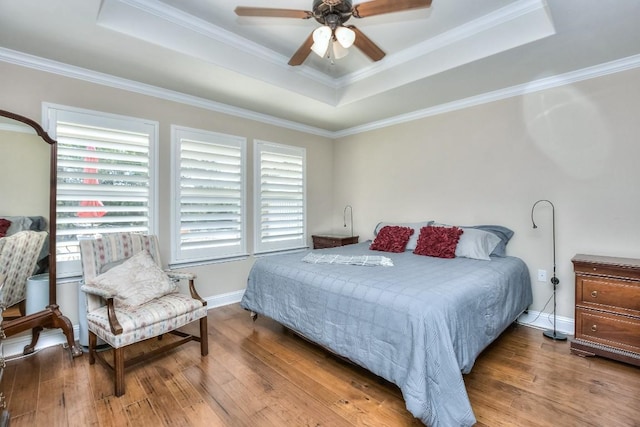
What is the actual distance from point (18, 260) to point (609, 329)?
15.4 ft

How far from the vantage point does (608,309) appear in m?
2.42

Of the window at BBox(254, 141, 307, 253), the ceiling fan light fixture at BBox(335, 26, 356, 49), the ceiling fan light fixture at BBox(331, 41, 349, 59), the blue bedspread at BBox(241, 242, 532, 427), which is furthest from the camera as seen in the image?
the window at BBox(254, 141, 307, 253)

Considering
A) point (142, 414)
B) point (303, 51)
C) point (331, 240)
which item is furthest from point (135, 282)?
point (331, 240)

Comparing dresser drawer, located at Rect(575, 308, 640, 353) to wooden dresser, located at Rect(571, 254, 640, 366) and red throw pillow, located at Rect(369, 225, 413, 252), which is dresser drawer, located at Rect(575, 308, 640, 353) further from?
red throw pillow, located at Rect(369, 225, 413, 252)

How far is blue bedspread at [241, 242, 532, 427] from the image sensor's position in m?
1.64

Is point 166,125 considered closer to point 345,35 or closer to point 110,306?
point 110,306

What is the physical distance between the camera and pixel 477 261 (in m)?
2.91

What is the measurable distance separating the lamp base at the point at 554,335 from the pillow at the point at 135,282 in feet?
11.4

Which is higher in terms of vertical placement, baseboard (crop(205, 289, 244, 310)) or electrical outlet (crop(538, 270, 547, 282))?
electrical outlet (crop(538, 270, 547, 282))

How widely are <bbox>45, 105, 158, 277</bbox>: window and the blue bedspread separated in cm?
148

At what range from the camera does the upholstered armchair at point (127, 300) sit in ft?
6.90

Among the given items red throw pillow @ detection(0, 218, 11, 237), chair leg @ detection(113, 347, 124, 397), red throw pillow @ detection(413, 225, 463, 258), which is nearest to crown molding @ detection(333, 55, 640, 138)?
red throw pillow @ detection(413, 225, 463, 258)

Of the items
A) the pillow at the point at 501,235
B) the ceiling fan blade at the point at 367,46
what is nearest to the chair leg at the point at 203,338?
the ceiling fan blade at the point at 367,46

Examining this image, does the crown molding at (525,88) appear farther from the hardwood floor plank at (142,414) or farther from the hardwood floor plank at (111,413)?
the hardwood floor plank at (111,413)
